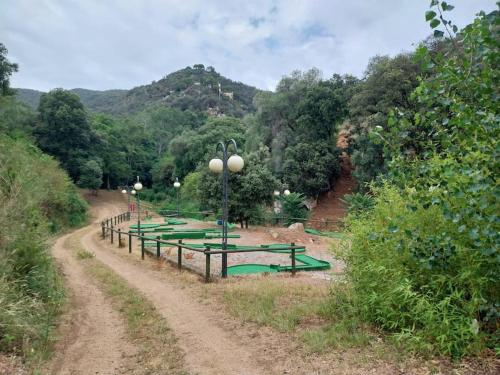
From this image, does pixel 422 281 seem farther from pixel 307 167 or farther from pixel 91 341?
pixel 307 167

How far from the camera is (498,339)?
3.30 m

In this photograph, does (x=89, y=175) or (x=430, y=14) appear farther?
(x=89, y=175)

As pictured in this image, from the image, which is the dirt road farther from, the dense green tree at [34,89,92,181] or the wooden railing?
the dense green tree at [34,89,92,181]

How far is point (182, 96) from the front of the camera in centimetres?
8750

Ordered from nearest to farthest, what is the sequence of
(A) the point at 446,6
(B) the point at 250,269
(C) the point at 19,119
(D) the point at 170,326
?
(A) the point at 446,6 → (D) the point at 170,326 → (B) the point at 250,269 → (C) the point at 19,119

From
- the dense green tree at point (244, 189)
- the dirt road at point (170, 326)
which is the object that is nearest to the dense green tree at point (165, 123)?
the dense green tree at point (244, 189)

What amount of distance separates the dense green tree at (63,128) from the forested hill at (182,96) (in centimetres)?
4282

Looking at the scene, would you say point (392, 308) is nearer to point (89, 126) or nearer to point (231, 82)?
point (89, 126)

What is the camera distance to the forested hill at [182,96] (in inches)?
3285

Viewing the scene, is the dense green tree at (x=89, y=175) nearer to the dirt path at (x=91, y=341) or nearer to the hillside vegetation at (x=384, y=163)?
→ the hillside vegetation at (x=384, y=163)

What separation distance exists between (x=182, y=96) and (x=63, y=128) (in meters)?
52.7

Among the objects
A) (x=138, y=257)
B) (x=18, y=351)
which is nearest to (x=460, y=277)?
(x=18, y=351)

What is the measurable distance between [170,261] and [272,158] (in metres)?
22.7

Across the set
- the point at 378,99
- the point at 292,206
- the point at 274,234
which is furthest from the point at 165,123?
the point at 274,234
